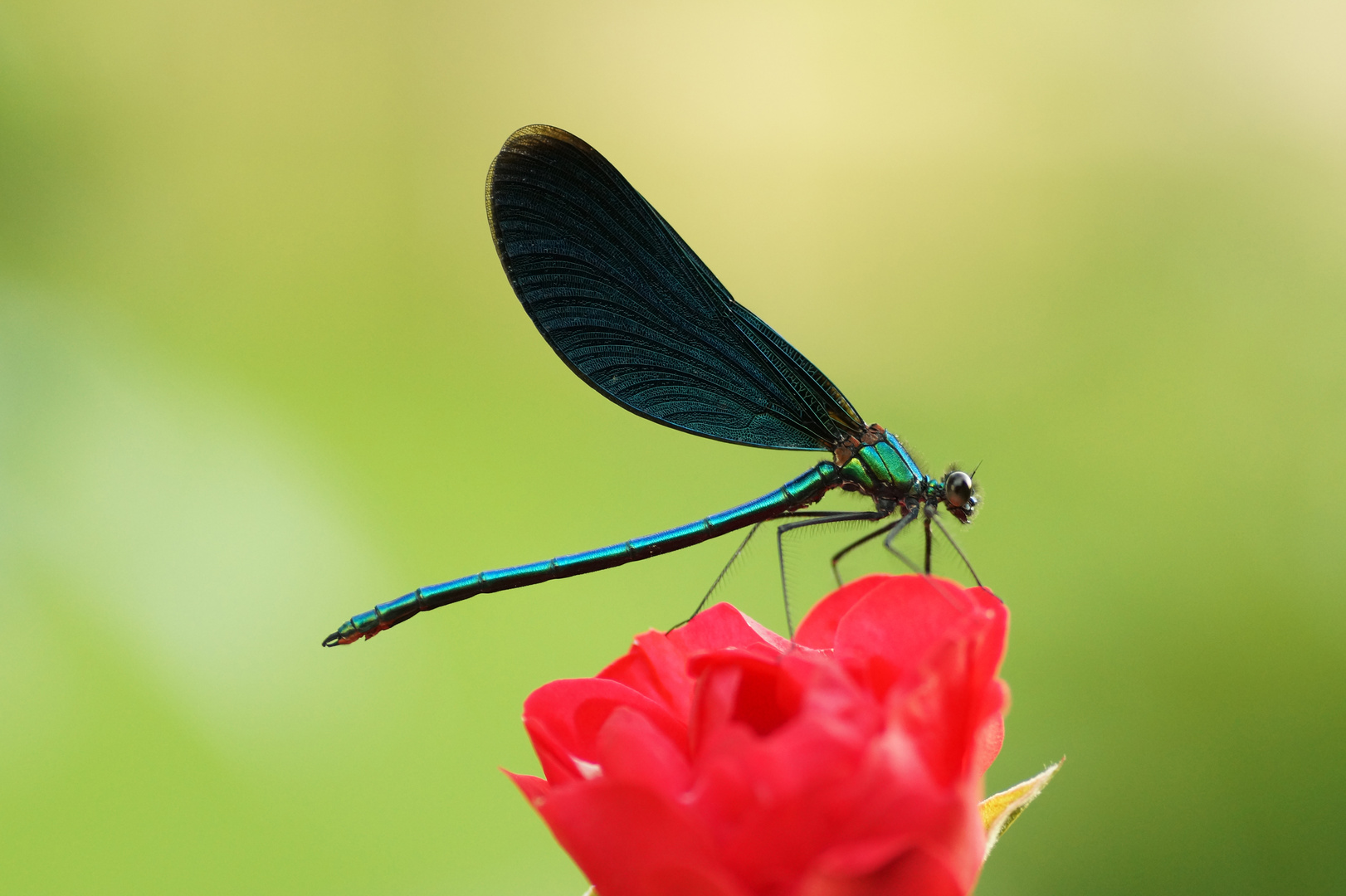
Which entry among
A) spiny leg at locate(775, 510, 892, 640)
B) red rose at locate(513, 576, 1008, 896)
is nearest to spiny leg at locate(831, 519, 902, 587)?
spiny leg at locate(775, 510, 892, 640)

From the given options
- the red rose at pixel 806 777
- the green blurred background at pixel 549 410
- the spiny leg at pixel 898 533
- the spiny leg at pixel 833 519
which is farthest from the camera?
the green blurred background at pixel 549 410

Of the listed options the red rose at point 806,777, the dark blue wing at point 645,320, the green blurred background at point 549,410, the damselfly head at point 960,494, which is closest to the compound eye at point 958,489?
the damselfly head at point 960,494

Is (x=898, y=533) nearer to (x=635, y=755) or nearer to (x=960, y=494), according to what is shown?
(x=960, y=494)

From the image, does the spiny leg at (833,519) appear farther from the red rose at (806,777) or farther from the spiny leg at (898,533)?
the red rose at (806,777)

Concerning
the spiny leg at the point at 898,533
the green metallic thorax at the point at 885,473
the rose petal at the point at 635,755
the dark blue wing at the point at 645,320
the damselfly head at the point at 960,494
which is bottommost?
the damselfly head at the point at 960,494

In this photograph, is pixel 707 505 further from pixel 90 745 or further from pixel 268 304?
pixel 90 745

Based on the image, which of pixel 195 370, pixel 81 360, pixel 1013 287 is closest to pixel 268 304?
pixel 195 370

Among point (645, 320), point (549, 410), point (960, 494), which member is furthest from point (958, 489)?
point (549, 410)

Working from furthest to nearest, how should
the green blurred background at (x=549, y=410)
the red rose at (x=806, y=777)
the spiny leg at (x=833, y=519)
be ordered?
1. the green blurred background at (x=549, y=410)
2. the spiny leg at (x=833, y=519)
3. the red rose at (x=806, y=777)
